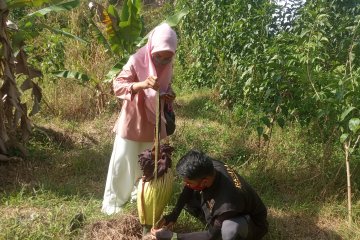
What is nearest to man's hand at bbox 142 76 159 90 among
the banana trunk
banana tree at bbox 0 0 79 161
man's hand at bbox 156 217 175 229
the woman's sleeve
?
the woman's sleeve

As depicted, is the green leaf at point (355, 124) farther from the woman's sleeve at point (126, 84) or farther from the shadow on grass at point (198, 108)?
the shadow on grass at point (198, 108)

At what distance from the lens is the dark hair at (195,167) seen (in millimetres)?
2793

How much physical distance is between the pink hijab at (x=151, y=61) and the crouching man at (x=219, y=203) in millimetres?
528

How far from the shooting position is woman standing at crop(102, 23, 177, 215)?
120 inches

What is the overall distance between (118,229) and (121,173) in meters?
0.46

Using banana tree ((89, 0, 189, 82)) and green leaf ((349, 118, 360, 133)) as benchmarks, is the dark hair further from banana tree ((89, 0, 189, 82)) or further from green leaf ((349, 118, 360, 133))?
banana tree ((89, 0, 189, 82))

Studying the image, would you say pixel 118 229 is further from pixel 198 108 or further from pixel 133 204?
pixel 198 108

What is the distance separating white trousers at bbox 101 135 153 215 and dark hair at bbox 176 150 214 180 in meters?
0.62

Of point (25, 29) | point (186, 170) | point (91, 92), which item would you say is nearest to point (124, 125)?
point (186, 170)

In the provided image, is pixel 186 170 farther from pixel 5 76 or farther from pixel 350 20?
pixel 5 76

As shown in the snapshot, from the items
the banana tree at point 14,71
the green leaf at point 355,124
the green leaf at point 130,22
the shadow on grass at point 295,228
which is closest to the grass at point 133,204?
the shadow on grass at point 295,228

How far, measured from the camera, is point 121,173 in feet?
11.2

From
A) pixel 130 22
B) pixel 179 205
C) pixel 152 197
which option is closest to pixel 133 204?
pixel 179 205

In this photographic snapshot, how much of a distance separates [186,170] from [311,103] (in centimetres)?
135
